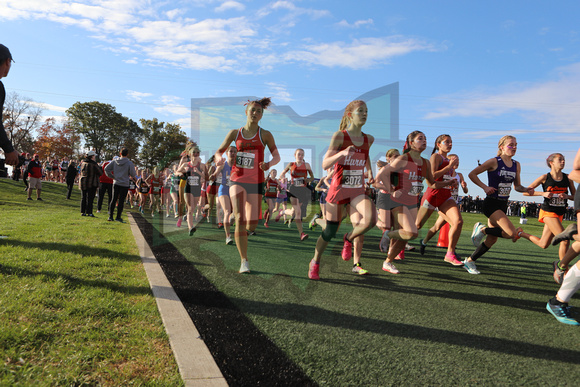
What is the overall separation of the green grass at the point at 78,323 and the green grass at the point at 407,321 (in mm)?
975

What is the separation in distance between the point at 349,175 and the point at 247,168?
1449 millimetres

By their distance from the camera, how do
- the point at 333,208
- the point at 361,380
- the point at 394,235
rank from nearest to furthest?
1. the point at 361,380
2. the point at 333,208
3. the point at 394,235

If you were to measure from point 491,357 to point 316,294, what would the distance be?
1.95 m

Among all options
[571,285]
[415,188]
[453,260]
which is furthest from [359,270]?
[571,285]

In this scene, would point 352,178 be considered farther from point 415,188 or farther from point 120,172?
point 120,172

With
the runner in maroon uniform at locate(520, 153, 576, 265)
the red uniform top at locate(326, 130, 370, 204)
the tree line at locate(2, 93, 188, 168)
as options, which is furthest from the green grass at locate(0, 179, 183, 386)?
the tree line at locate(2, 93, 188, 168)

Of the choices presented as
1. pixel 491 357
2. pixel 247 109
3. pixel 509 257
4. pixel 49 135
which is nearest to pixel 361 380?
pixel 491 357

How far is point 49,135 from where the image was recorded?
53.8m

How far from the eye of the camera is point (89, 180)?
10969 mm

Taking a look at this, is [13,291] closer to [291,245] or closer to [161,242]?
[161,242]

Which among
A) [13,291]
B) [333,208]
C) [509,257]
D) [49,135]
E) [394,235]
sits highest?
[49,135]

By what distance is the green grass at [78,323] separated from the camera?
7.08 feet

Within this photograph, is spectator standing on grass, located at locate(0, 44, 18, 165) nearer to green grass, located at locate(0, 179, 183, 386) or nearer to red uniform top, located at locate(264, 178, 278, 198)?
green grass, located at locate(0, 179, 183, 386)

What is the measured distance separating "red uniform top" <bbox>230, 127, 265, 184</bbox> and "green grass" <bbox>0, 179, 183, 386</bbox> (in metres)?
1.87
